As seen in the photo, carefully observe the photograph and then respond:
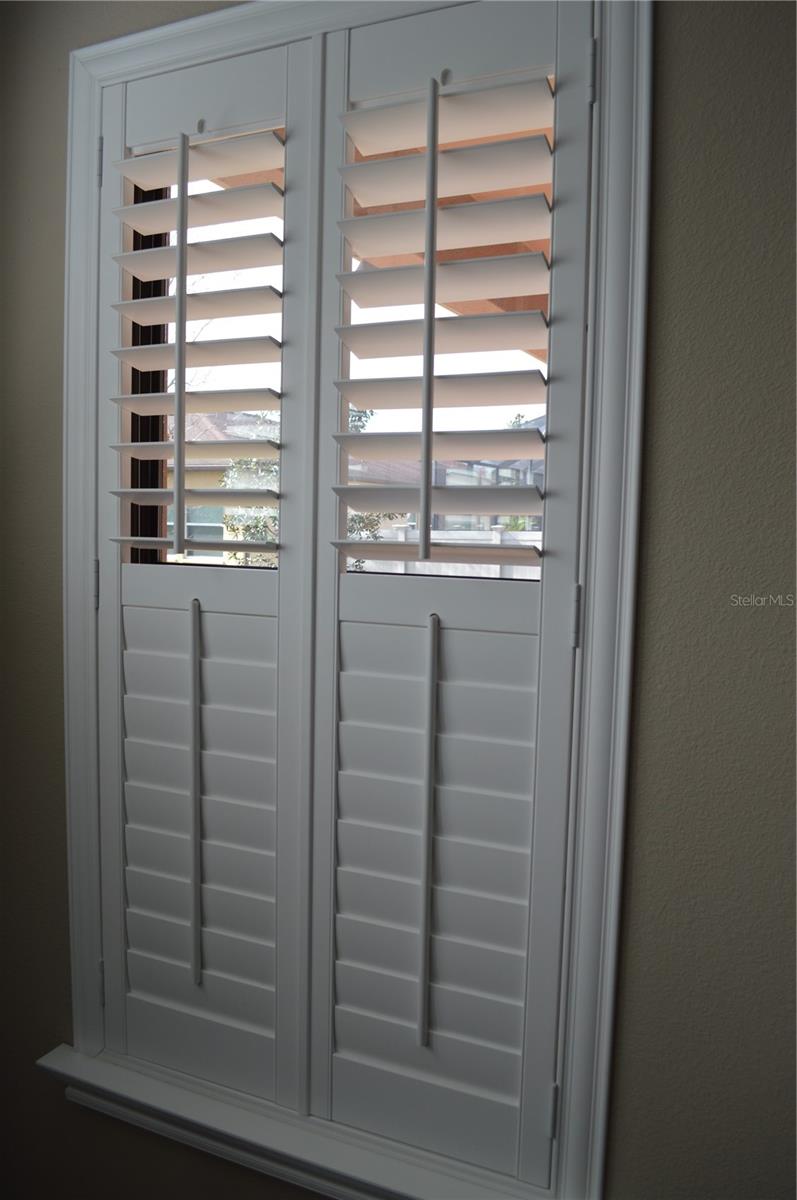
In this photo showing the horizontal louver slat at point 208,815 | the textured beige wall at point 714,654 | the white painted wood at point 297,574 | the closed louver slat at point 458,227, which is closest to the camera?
the textured beige wall at point 714,654

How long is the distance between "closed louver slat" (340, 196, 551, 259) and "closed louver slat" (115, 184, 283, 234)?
16cm

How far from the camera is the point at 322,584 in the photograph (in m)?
1.30

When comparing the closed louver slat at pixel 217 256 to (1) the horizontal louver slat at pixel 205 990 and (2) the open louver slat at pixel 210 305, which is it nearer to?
(2) the open louver slat at pixel 210 305

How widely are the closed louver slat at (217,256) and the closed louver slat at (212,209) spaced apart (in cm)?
5

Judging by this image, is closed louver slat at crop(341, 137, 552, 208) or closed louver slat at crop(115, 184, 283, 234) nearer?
closed louver slat at crop(341, 137, 552, 208)

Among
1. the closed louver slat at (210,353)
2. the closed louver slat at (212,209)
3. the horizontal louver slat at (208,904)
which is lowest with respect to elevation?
the horizontal louver slat at (208,904)

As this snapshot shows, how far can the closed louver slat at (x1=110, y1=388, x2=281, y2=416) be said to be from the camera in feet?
4.32

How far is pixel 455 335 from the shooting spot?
119 cm

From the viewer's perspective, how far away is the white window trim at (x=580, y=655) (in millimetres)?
1103

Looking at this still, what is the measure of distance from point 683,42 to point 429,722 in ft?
3.19

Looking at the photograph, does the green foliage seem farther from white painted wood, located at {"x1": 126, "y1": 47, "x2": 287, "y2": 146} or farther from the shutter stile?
white painted wood, located at {"x1": 126, "y1": 47, "x2": 287, "y2": 146}

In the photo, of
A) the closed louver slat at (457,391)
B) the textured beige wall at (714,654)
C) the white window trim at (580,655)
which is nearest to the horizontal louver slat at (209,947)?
the white window trim at (580,655)

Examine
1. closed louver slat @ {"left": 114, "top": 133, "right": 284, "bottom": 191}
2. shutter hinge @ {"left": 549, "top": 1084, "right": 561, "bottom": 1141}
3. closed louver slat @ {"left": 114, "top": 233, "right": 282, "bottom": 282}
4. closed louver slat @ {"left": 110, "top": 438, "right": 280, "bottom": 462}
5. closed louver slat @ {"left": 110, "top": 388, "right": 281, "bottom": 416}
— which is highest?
closed louver slat @ {"left": 114, "top": 133, "right": 284, "bottom": 191}

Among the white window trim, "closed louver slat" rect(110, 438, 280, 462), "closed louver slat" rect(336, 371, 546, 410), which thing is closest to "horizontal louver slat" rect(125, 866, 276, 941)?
the white window trim
